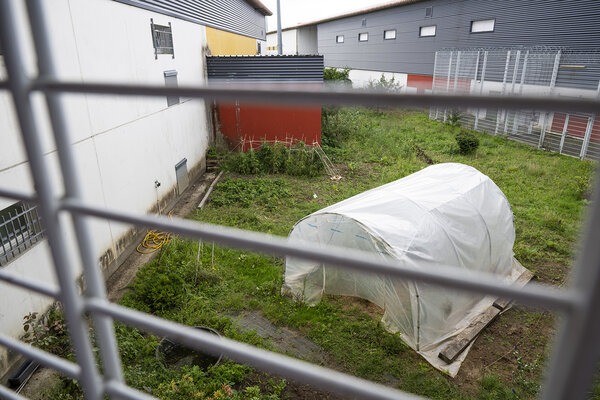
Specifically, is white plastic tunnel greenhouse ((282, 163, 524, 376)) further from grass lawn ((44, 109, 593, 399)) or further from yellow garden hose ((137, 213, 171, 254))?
yellow garden hose ((137, 213, 171, 254))

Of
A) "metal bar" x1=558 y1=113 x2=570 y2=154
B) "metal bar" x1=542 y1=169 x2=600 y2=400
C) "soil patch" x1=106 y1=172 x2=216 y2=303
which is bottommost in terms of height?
"soil patch" x1=106 y1=172 x2=216 y2=303

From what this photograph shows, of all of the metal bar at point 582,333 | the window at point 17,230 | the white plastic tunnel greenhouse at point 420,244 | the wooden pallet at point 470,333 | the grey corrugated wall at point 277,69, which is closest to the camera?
the metal bar at point 582,333

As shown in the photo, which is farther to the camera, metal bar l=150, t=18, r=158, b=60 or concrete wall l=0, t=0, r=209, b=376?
metal bar l=150, t=18, r=158, b=60

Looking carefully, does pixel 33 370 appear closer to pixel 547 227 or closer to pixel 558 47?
pixel 547 227

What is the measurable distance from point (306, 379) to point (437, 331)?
504cm

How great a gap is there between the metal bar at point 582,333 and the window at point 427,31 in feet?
67.2

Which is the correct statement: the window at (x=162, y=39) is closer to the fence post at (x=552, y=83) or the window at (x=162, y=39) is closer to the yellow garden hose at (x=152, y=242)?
the yellow garden hose at (x=152, y=242)

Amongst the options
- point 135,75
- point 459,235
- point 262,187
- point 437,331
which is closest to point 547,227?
point 459,235

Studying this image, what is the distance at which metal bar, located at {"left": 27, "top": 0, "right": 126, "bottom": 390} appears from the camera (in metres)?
0.79

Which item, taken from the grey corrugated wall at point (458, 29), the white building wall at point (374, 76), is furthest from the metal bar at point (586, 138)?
the white building wall at point (374, 76)

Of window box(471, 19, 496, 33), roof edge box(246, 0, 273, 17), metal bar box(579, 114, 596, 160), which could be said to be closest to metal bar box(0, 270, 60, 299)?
metal bar box(579, 114, 596, 160)

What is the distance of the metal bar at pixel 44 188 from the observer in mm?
799

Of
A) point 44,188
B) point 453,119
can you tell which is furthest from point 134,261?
point 453,119

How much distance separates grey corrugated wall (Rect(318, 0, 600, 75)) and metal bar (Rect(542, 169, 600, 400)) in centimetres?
1509
